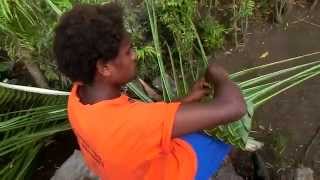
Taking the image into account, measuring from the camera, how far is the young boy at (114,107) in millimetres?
1380

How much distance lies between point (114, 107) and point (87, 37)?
214 mm

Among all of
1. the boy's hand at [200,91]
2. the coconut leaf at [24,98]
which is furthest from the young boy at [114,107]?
the coconut leaf at [24,98]

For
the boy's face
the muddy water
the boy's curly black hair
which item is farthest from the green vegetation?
the boy's curly black hair

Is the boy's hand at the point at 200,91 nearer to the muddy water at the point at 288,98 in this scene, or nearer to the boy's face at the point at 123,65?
the boy's face at the point at 123,65

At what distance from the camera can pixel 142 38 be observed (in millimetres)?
2963

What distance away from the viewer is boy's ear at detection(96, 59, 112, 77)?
141cm

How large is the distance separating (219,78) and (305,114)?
4.54 feet

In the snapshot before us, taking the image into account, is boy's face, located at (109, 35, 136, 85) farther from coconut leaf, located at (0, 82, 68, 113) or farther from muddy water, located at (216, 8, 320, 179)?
muddy water, located at (216, 8, 320, 179)

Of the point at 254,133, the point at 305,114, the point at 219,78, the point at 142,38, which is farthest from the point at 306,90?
the point at 219,78

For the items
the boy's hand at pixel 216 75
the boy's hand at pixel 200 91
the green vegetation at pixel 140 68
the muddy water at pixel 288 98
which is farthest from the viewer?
the muddy water at pixel 288 98

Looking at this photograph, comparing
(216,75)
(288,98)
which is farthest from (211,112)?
(288,98)

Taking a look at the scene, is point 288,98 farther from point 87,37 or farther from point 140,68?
point 87,37

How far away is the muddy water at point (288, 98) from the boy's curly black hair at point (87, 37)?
4.94 feet

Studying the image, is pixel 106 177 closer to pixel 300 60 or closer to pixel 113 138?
pixel 113 138
